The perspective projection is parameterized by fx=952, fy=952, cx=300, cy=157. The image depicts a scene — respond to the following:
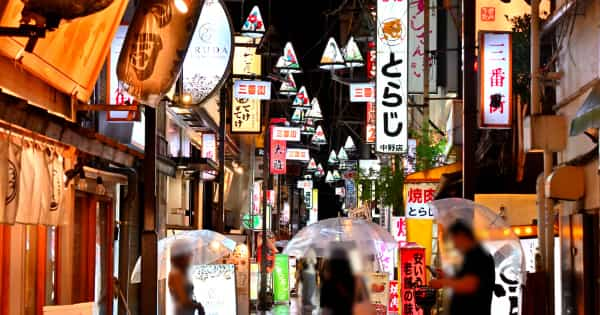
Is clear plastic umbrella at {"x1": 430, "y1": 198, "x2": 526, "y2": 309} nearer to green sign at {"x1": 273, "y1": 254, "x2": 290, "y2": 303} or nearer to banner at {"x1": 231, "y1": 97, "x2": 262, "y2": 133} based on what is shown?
banner at {"x1": 231, "y1": 97, "x2": 262, "y2": 133}

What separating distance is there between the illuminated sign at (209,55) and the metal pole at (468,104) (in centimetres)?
397

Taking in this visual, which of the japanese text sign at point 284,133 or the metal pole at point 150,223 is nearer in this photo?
the metal pole at point 150,223

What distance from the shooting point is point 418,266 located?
65.9 ft

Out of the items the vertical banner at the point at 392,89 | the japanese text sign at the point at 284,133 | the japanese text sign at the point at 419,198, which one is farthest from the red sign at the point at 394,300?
the japanese text sign at the point at 284,133

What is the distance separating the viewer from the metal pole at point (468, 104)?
1582 cm

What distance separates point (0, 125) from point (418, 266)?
34.4ft

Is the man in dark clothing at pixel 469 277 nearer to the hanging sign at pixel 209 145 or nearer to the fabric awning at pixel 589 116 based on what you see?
the fabric awning at pixel 589 116

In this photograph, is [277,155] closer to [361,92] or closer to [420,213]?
[361,92]

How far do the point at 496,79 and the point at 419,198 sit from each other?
9.97 meters

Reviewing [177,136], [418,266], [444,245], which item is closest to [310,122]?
[177,136]

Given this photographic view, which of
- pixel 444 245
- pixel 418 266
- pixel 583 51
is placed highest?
pixel 583 51

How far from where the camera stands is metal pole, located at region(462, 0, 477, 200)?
1582cm

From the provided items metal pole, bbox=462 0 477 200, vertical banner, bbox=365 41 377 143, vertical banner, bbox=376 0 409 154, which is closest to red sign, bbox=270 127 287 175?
vertical banner, bbox=365 41 377 143

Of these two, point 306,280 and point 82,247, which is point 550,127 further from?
point 82,247
